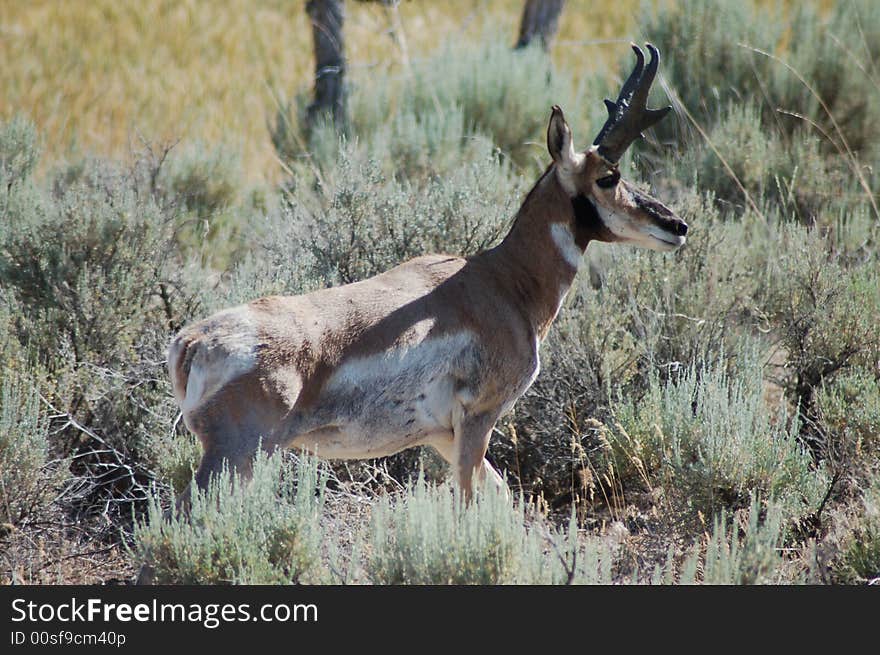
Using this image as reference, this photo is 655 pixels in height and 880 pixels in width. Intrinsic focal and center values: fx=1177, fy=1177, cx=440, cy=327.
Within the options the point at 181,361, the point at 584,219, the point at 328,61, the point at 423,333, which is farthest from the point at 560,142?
the point at 328,61

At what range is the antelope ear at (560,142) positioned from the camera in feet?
18.1

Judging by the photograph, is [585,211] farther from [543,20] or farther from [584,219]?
[543,20]

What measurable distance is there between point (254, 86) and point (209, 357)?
12146 mm

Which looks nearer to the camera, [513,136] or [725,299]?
[725,299]

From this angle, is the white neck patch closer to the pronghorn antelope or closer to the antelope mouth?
the pronghorn antelope

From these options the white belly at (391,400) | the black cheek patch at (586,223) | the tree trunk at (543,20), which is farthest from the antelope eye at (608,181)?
the tree trunk at (543,20)

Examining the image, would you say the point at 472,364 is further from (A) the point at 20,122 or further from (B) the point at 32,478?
(A) the point at 20,122

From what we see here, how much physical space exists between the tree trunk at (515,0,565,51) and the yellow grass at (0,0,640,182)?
0.52 meters

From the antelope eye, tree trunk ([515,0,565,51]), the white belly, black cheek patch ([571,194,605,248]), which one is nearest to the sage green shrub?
the white belly

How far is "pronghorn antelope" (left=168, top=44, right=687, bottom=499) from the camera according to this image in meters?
4.71

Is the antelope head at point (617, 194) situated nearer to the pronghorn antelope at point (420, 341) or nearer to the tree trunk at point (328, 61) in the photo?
the pronghorn antelope at point (420, 341)

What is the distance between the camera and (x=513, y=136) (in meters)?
11.1

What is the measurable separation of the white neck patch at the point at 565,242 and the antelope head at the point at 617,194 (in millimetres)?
51

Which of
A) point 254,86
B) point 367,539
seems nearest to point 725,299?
point 367,539
